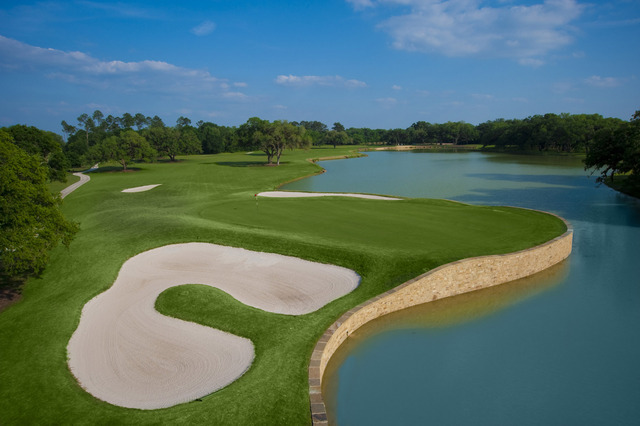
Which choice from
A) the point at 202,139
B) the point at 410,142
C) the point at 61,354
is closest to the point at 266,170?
the point at 61,354

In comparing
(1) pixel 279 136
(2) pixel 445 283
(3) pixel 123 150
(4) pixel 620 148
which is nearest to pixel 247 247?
(2) pixel 445 283

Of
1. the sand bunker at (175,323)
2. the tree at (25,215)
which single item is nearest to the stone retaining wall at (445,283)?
the sand bunker at (175,323)

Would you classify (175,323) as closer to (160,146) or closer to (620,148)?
(620,148)

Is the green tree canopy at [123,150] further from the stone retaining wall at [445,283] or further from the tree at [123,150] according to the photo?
the stone retaining wall at [445,283]

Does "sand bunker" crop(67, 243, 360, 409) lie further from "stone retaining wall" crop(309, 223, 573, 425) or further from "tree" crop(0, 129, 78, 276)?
"tree" crop(0, 129, 78, 276)

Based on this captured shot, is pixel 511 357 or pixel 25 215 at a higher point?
pixel 25 215

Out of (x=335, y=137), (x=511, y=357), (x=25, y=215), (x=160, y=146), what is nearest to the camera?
(x=511, y=357)

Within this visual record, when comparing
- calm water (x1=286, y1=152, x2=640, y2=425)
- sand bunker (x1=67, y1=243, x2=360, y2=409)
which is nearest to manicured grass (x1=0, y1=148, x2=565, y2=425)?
sand bunker (x1=67, y1=243, x2=360, y2=409)

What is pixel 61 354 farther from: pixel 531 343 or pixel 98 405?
pixel 531 343
